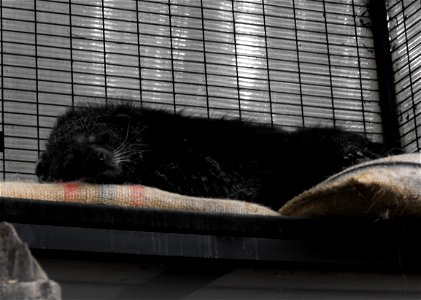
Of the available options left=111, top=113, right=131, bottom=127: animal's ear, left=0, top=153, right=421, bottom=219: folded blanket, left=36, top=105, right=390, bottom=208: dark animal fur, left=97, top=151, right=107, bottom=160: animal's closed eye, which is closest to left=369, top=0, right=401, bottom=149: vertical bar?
left=36, top=105, right=390, bottom=208: dark animal fur

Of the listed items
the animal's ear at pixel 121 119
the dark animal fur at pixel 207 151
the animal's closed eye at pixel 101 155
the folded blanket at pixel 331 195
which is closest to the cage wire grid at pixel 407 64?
the dark animal fur at pixel 207 151

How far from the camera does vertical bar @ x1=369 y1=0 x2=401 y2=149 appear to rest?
338 centimetres

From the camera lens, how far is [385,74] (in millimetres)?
3451

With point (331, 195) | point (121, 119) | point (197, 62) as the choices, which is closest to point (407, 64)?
point (197, 62)

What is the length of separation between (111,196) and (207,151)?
2.81 ft

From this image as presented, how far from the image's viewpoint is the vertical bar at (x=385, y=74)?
3385mm

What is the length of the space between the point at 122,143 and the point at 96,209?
0.98 m

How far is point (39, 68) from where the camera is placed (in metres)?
3.16

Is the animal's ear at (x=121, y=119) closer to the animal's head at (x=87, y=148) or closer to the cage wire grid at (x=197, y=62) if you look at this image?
the animal's head at (x=87, y=148)

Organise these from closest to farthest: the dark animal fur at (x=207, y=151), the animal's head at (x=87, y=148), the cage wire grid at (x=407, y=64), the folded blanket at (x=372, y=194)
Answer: the folded blanket at (x=372, y=194), the animal's head at (x=87, y=148), the dark animal fur at (x=207, y=151), the cage wire grid at (x=407, y=64)

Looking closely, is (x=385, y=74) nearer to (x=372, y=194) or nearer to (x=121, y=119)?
(x=121, y=119)

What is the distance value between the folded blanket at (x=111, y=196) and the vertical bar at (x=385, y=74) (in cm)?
133

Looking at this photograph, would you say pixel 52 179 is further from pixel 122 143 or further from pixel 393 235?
pixel 393 235

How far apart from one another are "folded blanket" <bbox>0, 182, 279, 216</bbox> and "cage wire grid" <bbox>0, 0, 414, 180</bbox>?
994 mm
